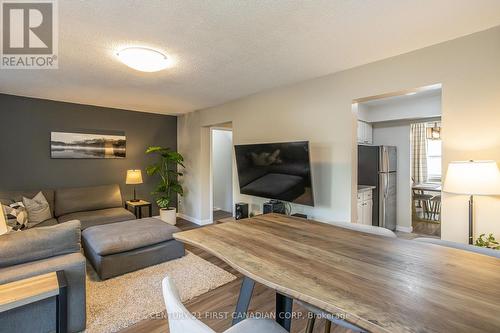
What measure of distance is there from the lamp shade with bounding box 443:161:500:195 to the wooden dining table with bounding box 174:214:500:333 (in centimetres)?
94

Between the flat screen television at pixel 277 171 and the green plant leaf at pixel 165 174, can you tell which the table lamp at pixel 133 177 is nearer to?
the green plant leaf at pixel 165 174

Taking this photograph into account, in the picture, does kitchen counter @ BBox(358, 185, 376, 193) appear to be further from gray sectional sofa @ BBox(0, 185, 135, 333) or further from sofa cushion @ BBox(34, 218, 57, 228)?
sofa cushion @ BBox(34, 218, 57, 228)

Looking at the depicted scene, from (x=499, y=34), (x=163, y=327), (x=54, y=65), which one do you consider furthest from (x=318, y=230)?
(x=54, y=65)

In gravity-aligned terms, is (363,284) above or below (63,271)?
above

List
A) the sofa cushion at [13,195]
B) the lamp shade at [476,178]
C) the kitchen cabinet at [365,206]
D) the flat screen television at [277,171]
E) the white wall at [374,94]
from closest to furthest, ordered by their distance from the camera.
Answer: the lamp shade at [476,178], the white wall at [374,94], the flat screen television at [277,171], the sofa cushion at [13,195], the kitchen cabinet at [365,206]

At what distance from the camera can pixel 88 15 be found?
1.75 metres

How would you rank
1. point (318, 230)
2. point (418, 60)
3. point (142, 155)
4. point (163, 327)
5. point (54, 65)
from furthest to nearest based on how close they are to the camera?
point (142, 155)
point (54, 65)
point (418, 60)
point (163, 327)
point (318, 230)

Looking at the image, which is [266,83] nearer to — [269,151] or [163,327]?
[269,151]

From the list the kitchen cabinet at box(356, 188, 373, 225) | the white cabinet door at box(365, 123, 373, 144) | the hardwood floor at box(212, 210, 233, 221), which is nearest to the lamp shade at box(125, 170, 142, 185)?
the hardwood floor at box(212, 210, 233, 221)

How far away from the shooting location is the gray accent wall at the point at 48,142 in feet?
12.6

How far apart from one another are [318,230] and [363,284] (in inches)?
26.0

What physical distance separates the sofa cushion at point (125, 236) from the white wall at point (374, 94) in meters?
1.54

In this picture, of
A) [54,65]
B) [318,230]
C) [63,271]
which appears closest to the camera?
[318,230]

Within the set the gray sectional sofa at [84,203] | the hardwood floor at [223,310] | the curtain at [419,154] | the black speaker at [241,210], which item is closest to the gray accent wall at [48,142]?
the gray sectional sofa at [84,203]
